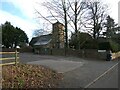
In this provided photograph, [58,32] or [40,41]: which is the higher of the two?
[58,32]

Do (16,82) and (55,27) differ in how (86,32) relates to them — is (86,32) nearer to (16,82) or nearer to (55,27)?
(55,27)

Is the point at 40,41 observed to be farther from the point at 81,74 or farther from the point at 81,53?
the point at 81,74

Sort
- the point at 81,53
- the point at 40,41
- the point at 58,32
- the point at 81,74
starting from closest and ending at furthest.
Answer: the point at 81,74, the point at 81,53, the point at 58,32, the point at 40,41

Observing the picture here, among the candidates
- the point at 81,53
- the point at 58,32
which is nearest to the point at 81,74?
the point at 81,53

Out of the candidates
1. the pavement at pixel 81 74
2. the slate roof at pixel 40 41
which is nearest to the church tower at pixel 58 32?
the pavement at pixel 81 74

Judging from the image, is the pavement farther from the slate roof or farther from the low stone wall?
the slate roof

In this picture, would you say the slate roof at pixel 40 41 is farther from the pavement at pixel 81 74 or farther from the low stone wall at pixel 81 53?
the pavement at pixel 81 74

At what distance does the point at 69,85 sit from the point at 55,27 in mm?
32037

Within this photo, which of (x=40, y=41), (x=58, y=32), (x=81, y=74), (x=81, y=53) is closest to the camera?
(x=81, y=74)

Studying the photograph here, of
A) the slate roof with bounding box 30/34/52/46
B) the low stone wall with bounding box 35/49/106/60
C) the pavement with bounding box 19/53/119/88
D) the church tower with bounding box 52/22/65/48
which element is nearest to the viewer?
the pavement with bounding box 19/53/119/88

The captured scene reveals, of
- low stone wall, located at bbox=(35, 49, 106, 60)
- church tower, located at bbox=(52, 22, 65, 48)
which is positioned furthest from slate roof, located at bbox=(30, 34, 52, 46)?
low stone wall, located at bbox=(35, 49, 106, 60)

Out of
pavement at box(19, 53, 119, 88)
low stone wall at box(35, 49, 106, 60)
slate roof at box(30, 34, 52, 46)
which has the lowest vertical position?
pavement at box(19, 53, 119, 88)

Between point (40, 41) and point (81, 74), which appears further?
point (40, 41)

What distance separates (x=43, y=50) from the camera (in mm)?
47875
